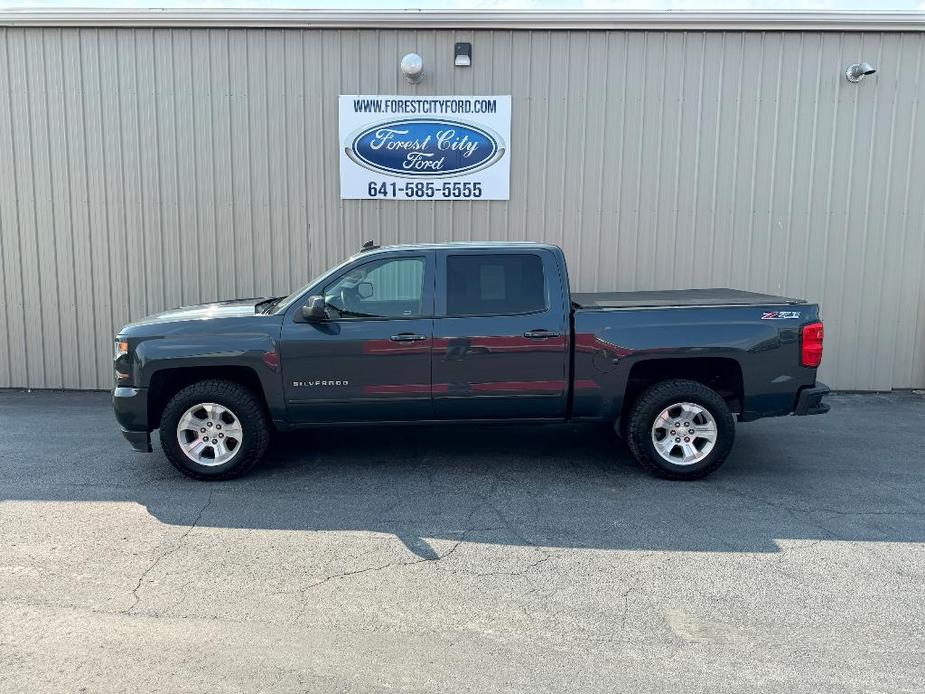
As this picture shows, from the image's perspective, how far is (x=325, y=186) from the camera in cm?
939

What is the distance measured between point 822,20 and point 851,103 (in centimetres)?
106

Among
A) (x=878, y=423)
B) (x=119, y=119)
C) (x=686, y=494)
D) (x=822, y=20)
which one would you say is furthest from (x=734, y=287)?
(x=119, y=119)

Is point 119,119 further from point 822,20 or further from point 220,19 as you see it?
point 822,20

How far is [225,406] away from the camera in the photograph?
590cm

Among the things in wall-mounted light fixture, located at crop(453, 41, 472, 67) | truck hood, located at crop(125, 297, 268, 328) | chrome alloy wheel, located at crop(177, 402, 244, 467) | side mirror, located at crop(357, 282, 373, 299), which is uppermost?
wall-mounted light fixture, located at crop(453, 41, 472, 67)

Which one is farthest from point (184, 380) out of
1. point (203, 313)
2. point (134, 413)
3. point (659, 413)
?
point (659, 413)

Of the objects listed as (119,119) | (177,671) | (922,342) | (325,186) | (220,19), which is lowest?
(177,671)

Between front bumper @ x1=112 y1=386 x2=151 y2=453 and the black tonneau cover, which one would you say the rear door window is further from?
front bumper @ x1=112 y1=386 x2=151 y2=453

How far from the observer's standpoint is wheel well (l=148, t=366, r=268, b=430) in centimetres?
597

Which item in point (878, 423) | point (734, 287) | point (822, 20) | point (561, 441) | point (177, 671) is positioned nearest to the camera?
point (177, 671)

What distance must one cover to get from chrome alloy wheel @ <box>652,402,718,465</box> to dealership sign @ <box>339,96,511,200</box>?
4.34 metres

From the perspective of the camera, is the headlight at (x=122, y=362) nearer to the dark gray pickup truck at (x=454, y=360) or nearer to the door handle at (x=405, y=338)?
the dark gray pickup truck at (x=454, y=360)

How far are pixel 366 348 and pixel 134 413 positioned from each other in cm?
188

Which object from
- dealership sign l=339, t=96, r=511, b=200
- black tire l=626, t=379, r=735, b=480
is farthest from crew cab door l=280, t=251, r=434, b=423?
dealership sign l=339, t=96, r=511, b=200
